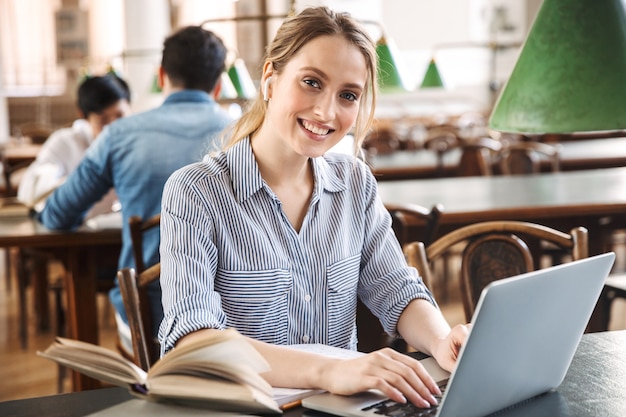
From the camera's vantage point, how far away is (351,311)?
5.52 feet

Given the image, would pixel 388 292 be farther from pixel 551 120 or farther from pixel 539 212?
pixel 539 212

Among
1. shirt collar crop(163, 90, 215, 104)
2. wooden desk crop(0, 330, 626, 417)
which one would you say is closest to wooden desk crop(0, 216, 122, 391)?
shirt collar crop(163, 90, 215, 104)

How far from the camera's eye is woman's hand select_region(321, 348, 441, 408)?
1.18 metres

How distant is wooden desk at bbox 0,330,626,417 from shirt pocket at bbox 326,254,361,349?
0.43 m

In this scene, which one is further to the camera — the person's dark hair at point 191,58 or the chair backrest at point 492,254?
the person's dark hair at point 191,58

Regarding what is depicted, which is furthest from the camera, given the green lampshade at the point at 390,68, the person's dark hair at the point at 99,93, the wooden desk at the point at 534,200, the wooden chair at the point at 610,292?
the person's dark hair at the point at 99,93

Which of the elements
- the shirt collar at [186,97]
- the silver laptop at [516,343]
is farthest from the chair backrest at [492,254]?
the shirt collar at [186,97]

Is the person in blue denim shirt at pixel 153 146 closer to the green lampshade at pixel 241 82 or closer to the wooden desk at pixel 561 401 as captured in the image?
the green lampshade at pixel 241 82

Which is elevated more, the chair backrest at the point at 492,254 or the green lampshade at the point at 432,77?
the green lampshade at the point at 432,77

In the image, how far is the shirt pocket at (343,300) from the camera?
163 centimetres

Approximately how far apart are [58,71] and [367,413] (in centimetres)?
1223

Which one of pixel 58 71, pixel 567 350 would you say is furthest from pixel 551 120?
pixel 58 71

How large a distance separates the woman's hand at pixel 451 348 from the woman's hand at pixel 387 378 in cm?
15

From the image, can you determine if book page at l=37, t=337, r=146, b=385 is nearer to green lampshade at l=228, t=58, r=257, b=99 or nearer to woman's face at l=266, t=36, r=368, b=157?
woman's face at l=266, t=36, r=368, b=157
